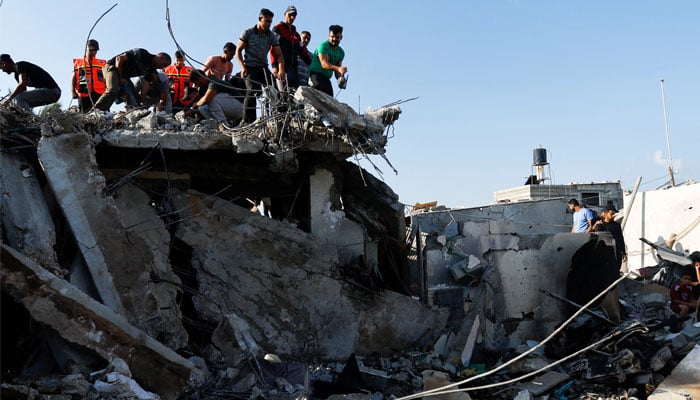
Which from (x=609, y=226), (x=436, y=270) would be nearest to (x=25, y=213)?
(x=436, y=270)

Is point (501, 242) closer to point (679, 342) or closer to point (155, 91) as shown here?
point (679, 342)

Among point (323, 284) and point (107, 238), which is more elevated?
point (107, 238)

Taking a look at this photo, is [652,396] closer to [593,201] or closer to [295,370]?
[295,370]

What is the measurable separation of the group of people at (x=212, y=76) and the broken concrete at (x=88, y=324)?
104 inches

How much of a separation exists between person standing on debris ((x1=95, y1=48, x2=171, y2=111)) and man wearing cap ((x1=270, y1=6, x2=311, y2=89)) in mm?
1505

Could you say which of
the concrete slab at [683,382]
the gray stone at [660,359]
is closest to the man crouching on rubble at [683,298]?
the gray stone at [660,359]

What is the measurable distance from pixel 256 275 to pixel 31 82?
3486 mm

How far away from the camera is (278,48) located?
7703 millimetres

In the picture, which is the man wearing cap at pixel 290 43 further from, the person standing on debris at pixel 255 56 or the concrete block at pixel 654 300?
the concrete block at pixel 654 300

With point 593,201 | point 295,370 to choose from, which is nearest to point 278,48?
point 295,370

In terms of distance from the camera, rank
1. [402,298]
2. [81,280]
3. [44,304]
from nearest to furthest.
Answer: [44,304] < [81,280] < [402,298]

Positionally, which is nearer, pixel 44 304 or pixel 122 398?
pixel 122 398

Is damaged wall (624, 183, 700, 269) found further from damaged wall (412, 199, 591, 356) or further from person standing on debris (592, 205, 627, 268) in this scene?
damaged wall (412, 199, 591, 356)

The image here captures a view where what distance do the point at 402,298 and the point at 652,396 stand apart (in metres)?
2.81
